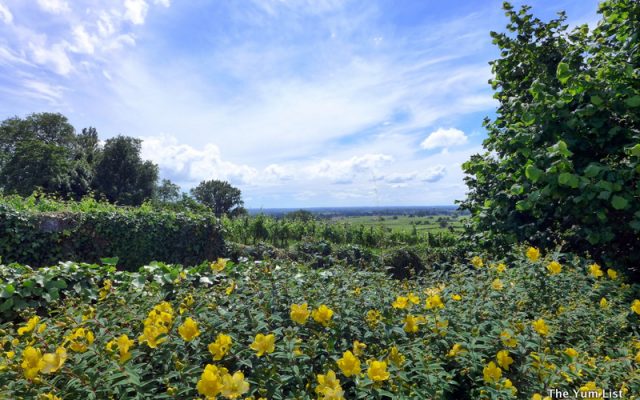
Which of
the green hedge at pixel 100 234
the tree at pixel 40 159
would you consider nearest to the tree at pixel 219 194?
the tree at pixel 40 159

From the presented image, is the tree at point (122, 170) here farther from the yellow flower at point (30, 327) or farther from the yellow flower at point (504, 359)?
the yellow flower at point (504, 359)

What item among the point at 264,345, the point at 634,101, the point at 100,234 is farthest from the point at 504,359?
the point at 100,234

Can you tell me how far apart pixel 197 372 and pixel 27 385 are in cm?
64

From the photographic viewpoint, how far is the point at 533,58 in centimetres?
425

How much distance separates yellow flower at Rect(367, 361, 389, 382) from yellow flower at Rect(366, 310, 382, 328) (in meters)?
0.51

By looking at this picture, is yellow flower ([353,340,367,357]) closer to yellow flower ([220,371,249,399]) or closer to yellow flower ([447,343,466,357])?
yellow flower ([447,343,466,357])

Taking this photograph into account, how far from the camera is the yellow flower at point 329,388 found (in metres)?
1.34

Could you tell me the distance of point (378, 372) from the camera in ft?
4.94

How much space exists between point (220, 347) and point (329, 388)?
1.63 ft

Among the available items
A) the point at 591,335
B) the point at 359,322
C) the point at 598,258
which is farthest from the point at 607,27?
the point at 359,322

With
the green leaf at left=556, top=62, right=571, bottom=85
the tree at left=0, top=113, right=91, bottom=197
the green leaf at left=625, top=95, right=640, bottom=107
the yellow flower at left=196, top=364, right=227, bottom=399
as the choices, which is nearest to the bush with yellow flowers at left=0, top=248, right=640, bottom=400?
the yellow flower at left=196, top=364, right=227, bottom=399

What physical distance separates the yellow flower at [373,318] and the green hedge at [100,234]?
6.49m

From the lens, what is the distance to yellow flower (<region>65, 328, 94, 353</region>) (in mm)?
1592

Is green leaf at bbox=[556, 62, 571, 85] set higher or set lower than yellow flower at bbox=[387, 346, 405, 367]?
higher
